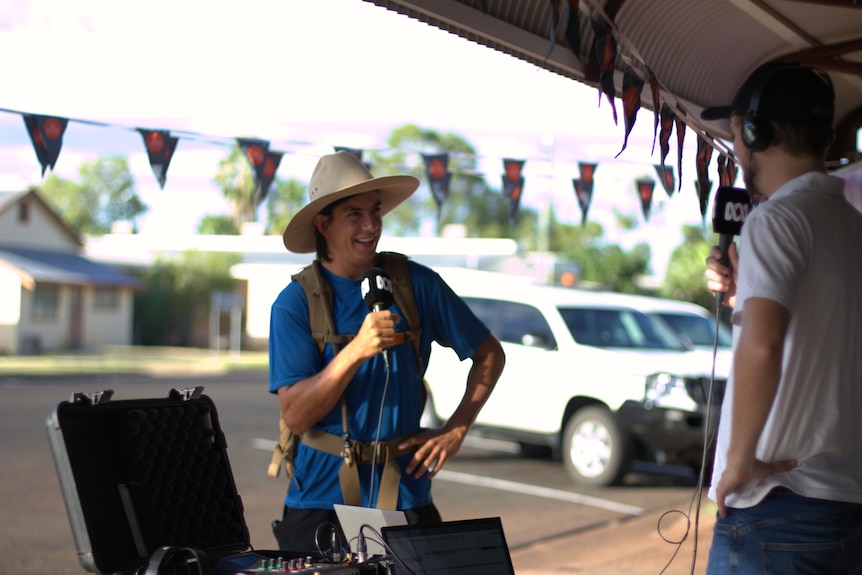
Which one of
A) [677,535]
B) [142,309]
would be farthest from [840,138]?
[142,309]

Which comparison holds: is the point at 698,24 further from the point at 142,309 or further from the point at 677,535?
the point at 142,309

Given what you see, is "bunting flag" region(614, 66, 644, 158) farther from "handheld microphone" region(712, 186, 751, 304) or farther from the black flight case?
the black flight case

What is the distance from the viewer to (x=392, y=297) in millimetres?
3465

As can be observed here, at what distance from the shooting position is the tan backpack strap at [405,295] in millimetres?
3654

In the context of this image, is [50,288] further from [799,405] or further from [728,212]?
[799,405]

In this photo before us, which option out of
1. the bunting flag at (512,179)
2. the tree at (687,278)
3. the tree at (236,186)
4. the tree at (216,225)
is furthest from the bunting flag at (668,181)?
the tree at (216,225)

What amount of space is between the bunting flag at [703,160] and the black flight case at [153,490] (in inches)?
125

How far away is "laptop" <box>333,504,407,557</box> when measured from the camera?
2.74 m

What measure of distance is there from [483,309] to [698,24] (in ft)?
25.7

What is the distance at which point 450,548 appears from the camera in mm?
2689

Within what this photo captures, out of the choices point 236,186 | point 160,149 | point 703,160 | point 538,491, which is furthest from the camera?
point 236,186

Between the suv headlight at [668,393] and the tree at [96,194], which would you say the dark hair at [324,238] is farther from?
the tree at [96,194]

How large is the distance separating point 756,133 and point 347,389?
1626mm

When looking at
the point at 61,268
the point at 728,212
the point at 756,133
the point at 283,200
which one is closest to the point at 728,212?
the point at 728,212
